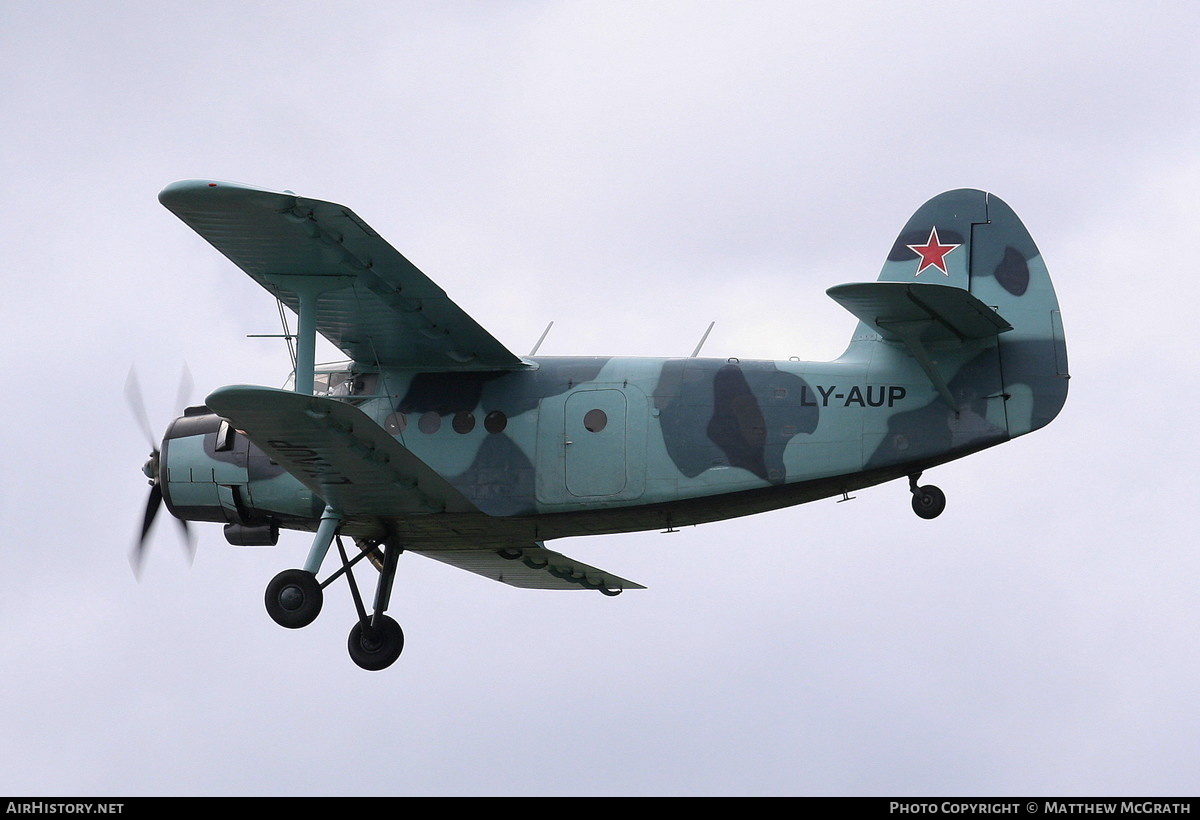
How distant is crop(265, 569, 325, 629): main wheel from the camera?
59.5ft

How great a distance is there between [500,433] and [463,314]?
1.30 m

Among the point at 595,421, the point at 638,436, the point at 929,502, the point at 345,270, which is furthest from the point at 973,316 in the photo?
the point at 345,270

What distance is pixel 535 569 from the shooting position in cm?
2202

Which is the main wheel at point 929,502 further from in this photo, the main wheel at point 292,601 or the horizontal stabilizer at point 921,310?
the main wheel at point 292,601

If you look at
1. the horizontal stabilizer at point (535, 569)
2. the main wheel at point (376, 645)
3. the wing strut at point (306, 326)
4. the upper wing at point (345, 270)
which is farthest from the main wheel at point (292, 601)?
the horizontal stabilizer at point (535, 569)

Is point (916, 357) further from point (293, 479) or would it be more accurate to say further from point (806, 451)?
point (293, 479)

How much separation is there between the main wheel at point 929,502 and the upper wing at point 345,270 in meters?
4.21

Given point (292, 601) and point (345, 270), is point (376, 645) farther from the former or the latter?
point (345, 270)

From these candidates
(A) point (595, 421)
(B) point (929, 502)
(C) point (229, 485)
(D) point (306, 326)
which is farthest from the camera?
(C) point (229, 485)

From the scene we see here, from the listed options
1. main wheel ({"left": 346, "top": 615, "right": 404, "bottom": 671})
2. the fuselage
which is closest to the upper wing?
the fuselage

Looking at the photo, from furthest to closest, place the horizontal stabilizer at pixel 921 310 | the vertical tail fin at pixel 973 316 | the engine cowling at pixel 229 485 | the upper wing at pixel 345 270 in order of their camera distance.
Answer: the engine cowling at pixel 229 485
the vertical tail fin at pixel 973 316
the upper wing at pixel 345 270
the horizontal stabilizer at pixel 921 310

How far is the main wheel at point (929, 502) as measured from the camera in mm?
17234

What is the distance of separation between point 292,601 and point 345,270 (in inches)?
130

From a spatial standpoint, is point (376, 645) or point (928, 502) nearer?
point (928, 502)
